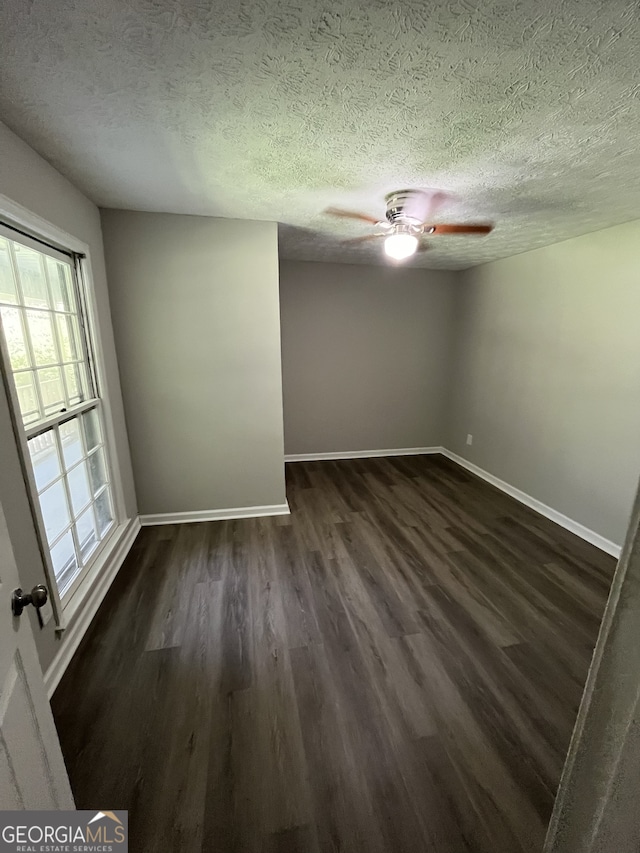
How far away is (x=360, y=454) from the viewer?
14.6ft

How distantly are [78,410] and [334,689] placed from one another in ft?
6.61

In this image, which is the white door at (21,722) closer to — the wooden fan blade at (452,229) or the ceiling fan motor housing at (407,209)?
the ceiling fan motor housing at (407,209)


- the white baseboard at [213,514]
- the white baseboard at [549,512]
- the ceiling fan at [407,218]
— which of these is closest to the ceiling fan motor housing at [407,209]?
the ceiling fan at [407,218]

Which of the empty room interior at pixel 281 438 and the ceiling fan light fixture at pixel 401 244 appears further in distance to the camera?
the ceiling fan light fixture at pixel 401 244

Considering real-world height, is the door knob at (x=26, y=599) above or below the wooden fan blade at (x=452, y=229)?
below

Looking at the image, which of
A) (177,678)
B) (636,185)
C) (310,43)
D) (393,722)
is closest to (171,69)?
(310,43)

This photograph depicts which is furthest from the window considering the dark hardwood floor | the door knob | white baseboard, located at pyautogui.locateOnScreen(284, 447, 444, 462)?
white baseboard, located at pyautogui.locateOnScreen(284, 447, 444, 462)

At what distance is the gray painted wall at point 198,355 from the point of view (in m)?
2.40

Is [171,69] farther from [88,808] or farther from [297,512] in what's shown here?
[297,512]

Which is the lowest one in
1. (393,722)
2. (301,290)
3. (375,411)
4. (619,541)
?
(393,722)

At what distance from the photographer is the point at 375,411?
14.4 feet

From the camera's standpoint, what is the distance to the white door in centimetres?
71

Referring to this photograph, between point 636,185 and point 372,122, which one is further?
point 636,185

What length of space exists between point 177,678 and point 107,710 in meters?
0.28
